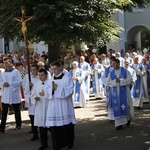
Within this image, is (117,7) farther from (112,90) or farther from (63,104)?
(63,104)

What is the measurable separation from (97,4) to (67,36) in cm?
138

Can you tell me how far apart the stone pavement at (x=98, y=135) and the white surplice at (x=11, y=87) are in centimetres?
81

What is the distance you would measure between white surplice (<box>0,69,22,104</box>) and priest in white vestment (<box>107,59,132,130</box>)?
236cm

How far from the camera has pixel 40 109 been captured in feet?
26.7

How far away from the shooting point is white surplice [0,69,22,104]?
32.4ft

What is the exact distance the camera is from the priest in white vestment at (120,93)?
31.4 feet

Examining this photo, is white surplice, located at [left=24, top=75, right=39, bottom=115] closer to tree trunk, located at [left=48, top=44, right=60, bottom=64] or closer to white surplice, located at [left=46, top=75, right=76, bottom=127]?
white surplice, located at [left=46, top=75, right=76, bottom=127]

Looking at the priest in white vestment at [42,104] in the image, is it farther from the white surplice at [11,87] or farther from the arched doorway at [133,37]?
the arched doorway at [133,37]

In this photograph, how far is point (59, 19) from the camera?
1182cm

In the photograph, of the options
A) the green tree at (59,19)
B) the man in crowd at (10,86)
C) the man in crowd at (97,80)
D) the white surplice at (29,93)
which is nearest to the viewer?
the white surplice at (29,93)

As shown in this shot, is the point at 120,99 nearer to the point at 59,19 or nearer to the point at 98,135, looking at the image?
the point at 98,135

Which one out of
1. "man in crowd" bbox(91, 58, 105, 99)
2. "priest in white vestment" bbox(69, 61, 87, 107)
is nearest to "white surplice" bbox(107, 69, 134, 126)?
"priest in white vestment" bbox(69, 61, 87, 107)

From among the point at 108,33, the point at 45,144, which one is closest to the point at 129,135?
the point at 45,144

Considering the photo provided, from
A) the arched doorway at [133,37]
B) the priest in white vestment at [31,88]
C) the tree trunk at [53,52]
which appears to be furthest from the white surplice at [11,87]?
the arched doorway at [133,37]
